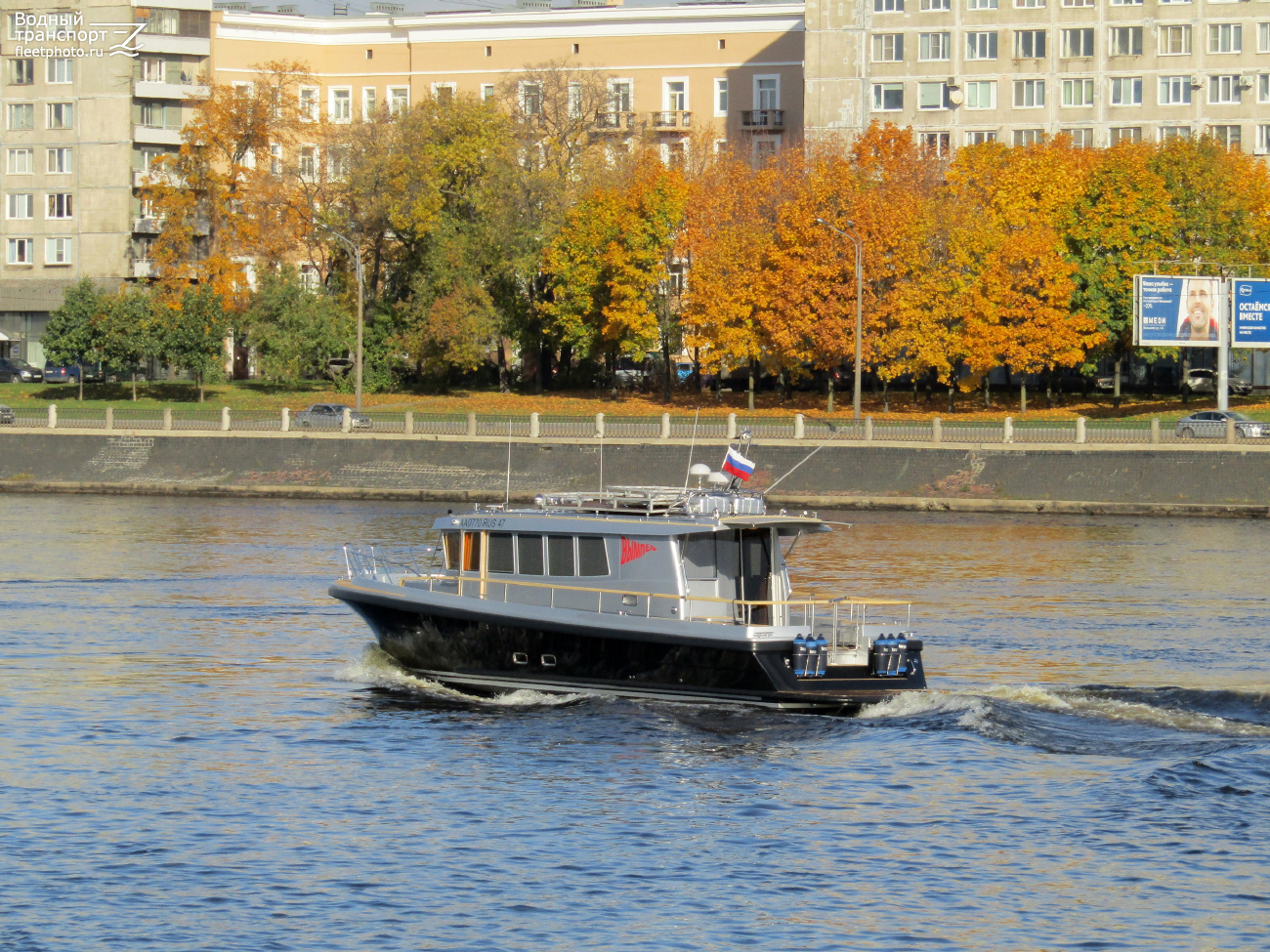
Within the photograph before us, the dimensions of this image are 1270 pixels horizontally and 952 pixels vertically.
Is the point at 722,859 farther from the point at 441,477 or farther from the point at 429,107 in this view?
the point at 429,107

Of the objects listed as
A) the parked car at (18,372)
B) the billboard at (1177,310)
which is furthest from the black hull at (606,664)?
the parked car at (18,372)

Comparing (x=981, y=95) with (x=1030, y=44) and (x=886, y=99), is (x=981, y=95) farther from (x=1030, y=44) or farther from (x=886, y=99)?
(x=886, y=99)

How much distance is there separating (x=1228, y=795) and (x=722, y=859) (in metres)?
6.47

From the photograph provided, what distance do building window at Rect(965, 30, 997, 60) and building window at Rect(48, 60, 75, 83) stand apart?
53889 millimetres

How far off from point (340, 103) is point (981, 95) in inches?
1714

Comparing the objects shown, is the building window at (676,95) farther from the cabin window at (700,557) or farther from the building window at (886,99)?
the cabin window at (700,557)

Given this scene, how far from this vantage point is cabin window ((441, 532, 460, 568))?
28.2 m

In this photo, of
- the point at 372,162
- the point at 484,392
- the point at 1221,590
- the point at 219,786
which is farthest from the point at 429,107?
the point at 219,786

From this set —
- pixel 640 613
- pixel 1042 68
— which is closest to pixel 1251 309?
pixel 1042 68

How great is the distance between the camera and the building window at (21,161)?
105 metres

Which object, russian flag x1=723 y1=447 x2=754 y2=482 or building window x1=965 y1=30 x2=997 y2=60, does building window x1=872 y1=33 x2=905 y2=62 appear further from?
russian flag x1=723 y1=447 x2=754 y2=482

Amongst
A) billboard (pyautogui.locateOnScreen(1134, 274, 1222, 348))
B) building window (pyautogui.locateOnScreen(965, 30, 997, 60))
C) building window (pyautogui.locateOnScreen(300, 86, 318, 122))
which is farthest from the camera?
Result: building window (pyautogui.locateOnScreen(965, 30, 997, 60))

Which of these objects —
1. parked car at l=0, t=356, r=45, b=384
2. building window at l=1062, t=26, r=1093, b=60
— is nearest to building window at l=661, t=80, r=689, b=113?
building window at l=1062, t=26, r=1093, b=60

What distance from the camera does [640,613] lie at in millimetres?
25750
